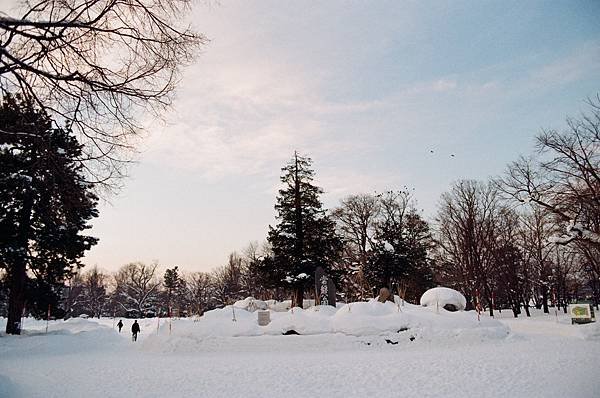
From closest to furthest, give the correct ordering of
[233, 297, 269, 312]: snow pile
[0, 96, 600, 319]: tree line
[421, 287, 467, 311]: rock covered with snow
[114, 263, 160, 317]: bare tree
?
[0, 96, 600, 319]: tree line
[421, 287, 467, 311]: rock covered with snow
[233, 297, 269, 312]: snow pile
[114, 263, 160, 317]: bare tree

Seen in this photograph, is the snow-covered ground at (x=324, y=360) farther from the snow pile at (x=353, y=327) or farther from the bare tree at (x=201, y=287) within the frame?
the bare tree at (x=201, y=287)

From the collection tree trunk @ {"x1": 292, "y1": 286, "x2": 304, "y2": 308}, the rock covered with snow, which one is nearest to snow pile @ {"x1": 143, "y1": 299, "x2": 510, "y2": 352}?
the rock covered with snow

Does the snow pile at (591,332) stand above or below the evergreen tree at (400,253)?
below

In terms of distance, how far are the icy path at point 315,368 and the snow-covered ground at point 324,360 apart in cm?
3

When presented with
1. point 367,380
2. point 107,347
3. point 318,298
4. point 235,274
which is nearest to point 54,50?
point 367,380

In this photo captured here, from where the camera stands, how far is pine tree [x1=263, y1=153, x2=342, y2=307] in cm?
3142

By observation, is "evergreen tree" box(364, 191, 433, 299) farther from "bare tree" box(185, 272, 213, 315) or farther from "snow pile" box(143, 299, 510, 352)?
"bare tree" box(185, 272, 213, 315)

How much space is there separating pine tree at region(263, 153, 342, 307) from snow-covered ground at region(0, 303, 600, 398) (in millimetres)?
7890

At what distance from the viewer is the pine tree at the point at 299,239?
3142cm

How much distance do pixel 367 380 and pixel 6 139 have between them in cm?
898

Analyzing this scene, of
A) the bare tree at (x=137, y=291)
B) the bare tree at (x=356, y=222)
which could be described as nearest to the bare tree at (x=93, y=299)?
the bare tree at (x=137, y=291)

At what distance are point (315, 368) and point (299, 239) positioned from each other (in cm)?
2039

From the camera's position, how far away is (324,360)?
13664 millimetres

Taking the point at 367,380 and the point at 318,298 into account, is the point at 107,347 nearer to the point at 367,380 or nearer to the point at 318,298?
the point at 318,298
